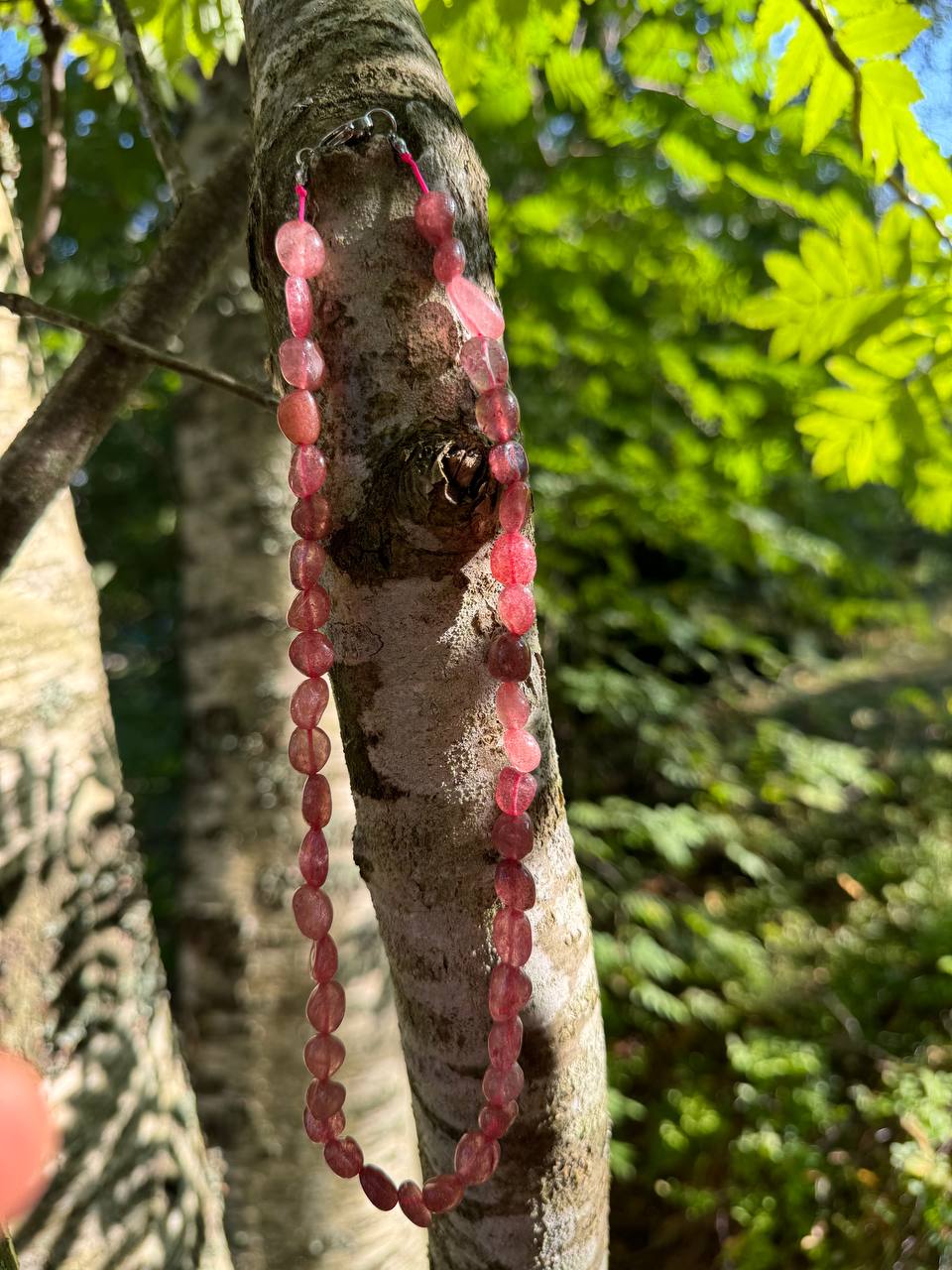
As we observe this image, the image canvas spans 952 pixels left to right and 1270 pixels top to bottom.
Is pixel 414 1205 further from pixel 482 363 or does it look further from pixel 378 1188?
pixel 482 363

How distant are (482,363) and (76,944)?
32.9 inches

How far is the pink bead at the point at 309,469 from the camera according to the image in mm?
639

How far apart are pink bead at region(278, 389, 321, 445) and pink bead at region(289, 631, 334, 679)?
0.16m

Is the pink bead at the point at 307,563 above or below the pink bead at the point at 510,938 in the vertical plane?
above

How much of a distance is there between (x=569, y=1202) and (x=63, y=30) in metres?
1.43

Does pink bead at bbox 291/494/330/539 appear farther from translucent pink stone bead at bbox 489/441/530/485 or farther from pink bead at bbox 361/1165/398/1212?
pink bead at bbox 361/1165/398/1212

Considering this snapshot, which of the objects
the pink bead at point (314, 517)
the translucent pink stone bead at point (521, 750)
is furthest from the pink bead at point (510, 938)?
the pink bead at point (314, 517)

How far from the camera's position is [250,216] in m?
0.68

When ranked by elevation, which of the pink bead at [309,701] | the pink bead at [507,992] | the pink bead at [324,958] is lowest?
the pink bead at [507,992]

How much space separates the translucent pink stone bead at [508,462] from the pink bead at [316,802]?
0.33 meters

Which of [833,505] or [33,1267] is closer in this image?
[33,1267]

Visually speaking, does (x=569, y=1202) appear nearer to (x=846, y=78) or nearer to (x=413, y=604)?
(x=413, y=604)

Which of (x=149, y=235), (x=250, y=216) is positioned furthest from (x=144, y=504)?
(x=250, y=216)

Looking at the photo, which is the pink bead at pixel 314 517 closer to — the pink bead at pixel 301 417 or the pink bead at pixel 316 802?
the pink bead at pixel 301 417
